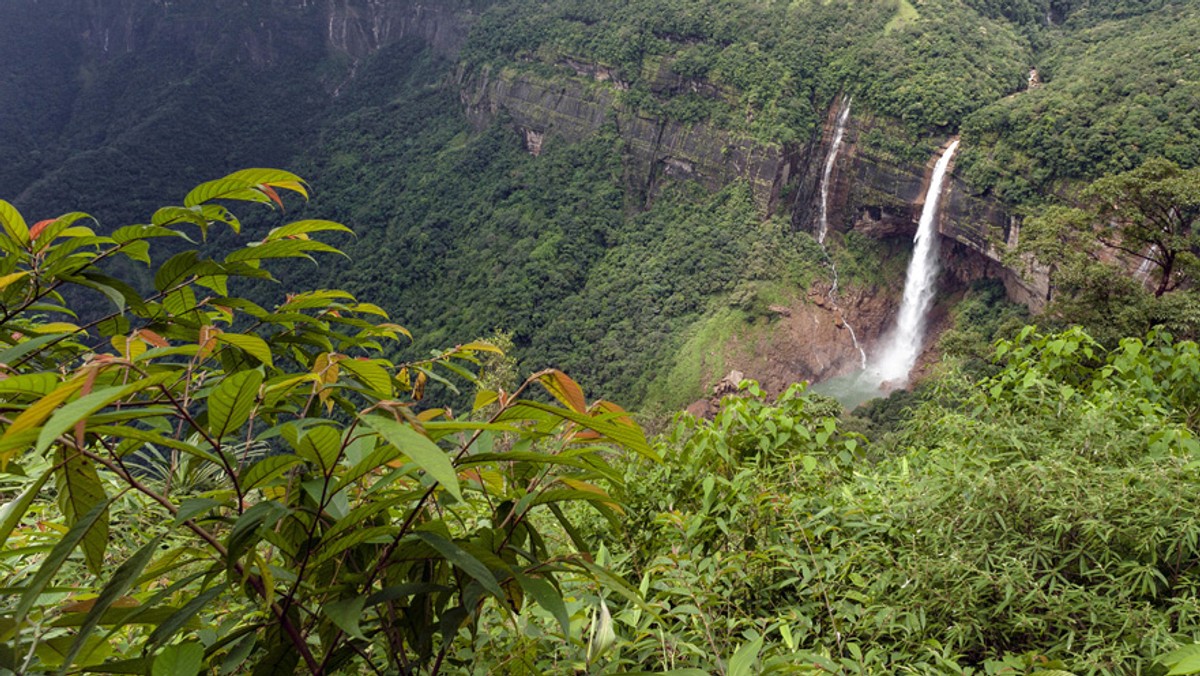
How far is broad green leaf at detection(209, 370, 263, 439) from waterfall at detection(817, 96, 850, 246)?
25.3m

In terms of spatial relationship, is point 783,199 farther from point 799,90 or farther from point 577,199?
point 577,199

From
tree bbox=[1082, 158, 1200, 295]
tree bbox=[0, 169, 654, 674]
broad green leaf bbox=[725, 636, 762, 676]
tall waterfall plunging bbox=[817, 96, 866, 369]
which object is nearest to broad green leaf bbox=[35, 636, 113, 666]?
tree bbox=[0, 169, 654, 674]

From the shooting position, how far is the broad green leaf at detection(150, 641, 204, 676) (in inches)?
21.1

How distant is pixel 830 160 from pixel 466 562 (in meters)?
25.7

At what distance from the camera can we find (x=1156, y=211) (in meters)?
8.60

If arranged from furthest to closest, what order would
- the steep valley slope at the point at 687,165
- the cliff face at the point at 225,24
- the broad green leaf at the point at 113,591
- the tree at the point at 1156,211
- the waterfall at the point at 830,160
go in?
the cliff face at the point at 225,24 → the waterfall at the point at 830,160 → the steep valley slope at the point at 687,165 → the tree at the point at 1156,211 → the broad green leaf at the point at 113,591

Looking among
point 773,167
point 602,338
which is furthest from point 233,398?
point 773,167

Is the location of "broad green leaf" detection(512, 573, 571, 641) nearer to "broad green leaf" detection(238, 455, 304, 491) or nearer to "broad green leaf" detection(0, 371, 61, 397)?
"broad green leaf" detection(238, 455, 304, 491)

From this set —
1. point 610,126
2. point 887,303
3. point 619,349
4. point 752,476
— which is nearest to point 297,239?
point 752,476

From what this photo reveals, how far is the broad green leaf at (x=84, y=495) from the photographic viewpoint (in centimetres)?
58

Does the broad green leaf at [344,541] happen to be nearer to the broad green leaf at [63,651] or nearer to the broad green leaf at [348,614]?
the broad green leaf at [348,614]

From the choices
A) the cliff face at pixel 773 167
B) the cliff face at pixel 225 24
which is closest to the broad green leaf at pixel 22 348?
the cliff face at pixel 773 167

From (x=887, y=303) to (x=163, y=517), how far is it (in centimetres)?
2405

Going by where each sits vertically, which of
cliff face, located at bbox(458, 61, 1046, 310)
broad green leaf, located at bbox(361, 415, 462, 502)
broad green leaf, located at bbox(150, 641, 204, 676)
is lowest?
cliff face, located at bbox(458, 61, 1046, 310)
